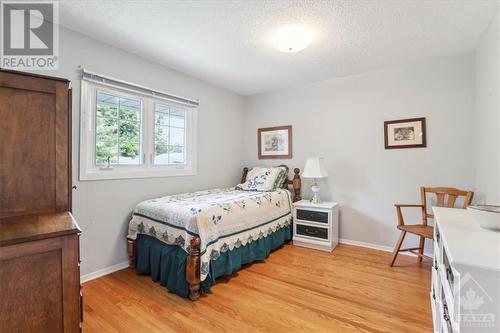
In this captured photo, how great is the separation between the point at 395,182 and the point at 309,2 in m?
2.29

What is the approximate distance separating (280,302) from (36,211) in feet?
5.71

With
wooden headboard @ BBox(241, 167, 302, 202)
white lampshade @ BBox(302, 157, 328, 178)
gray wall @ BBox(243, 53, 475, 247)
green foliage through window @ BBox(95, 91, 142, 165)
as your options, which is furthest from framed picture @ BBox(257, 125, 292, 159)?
green foliage through window @ BBox(95, 91, 142, 165)

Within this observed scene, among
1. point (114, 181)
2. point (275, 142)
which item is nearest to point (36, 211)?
point (114, 181)

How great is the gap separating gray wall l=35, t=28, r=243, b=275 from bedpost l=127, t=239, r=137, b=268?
0.08 meters

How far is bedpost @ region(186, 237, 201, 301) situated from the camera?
192 centimetres

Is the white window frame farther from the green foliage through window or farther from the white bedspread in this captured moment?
the white bedspread

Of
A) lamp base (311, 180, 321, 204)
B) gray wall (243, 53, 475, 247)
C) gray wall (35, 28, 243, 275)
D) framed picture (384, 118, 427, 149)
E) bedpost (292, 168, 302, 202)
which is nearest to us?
gray wall (35, 28, 243, 275)

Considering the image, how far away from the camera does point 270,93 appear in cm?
395

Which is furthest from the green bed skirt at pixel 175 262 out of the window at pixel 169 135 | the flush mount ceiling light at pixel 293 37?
the flush mount ceiling light at pixel 293 37

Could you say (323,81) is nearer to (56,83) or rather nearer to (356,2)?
(356,2)

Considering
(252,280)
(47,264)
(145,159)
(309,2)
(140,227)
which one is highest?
(309,2)

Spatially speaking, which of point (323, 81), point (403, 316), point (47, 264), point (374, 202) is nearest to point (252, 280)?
point (403, 316)

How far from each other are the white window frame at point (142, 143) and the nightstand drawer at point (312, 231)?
1.63 meters
